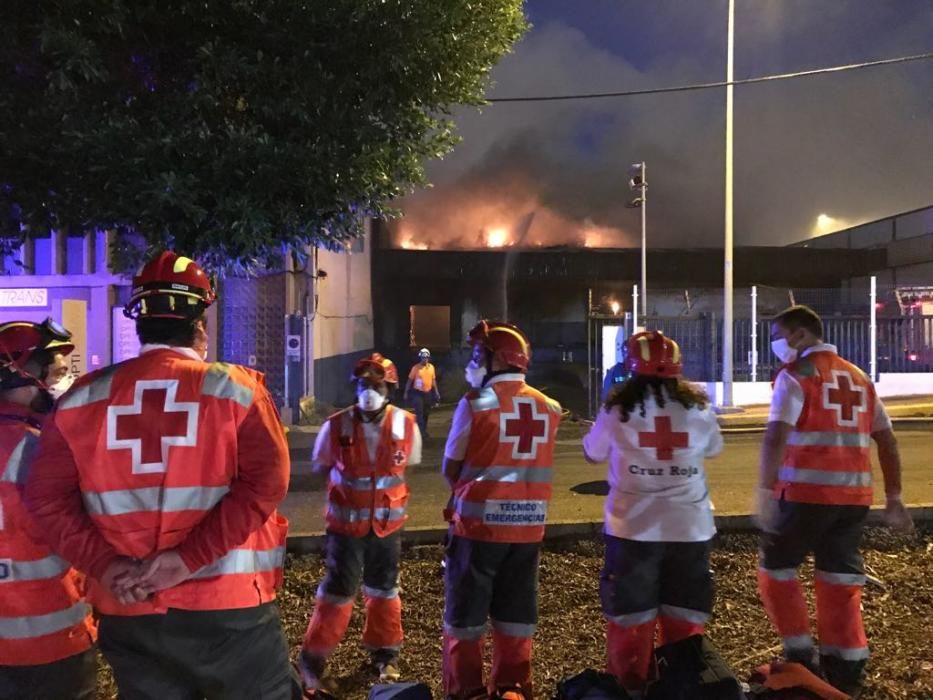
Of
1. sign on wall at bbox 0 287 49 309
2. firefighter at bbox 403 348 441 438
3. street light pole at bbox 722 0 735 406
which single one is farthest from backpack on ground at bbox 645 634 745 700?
street light pole at bbox 722 0 735 406

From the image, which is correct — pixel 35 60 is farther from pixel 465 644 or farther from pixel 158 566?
pixel 465 644

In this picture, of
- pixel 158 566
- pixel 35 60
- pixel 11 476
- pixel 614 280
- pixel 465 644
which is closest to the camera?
pixel 158 566

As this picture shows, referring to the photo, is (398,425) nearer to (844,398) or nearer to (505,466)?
(505,466)

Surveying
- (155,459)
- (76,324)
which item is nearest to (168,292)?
(155,459)

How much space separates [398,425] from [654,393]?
138 cm

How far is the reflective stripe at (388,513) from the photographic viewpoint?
3.71 metres

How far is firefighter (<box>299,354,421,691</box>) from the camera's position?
3637mm

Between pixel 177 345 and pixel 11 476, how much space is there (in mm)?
692

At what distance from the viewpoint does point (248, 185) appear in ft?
15.9

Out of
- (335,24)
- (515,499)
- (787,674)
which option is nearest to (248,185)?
(335,24)

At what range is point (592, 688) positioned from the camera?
2783 millimetres

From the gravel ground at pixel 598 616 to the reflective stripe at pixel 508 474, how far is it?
3.59 ft

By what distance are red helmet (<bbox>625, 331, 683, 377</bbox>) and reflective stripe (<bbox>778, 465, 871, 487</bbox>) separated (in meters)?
0.95

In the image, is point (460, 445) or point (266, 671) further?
point (460, 445)
